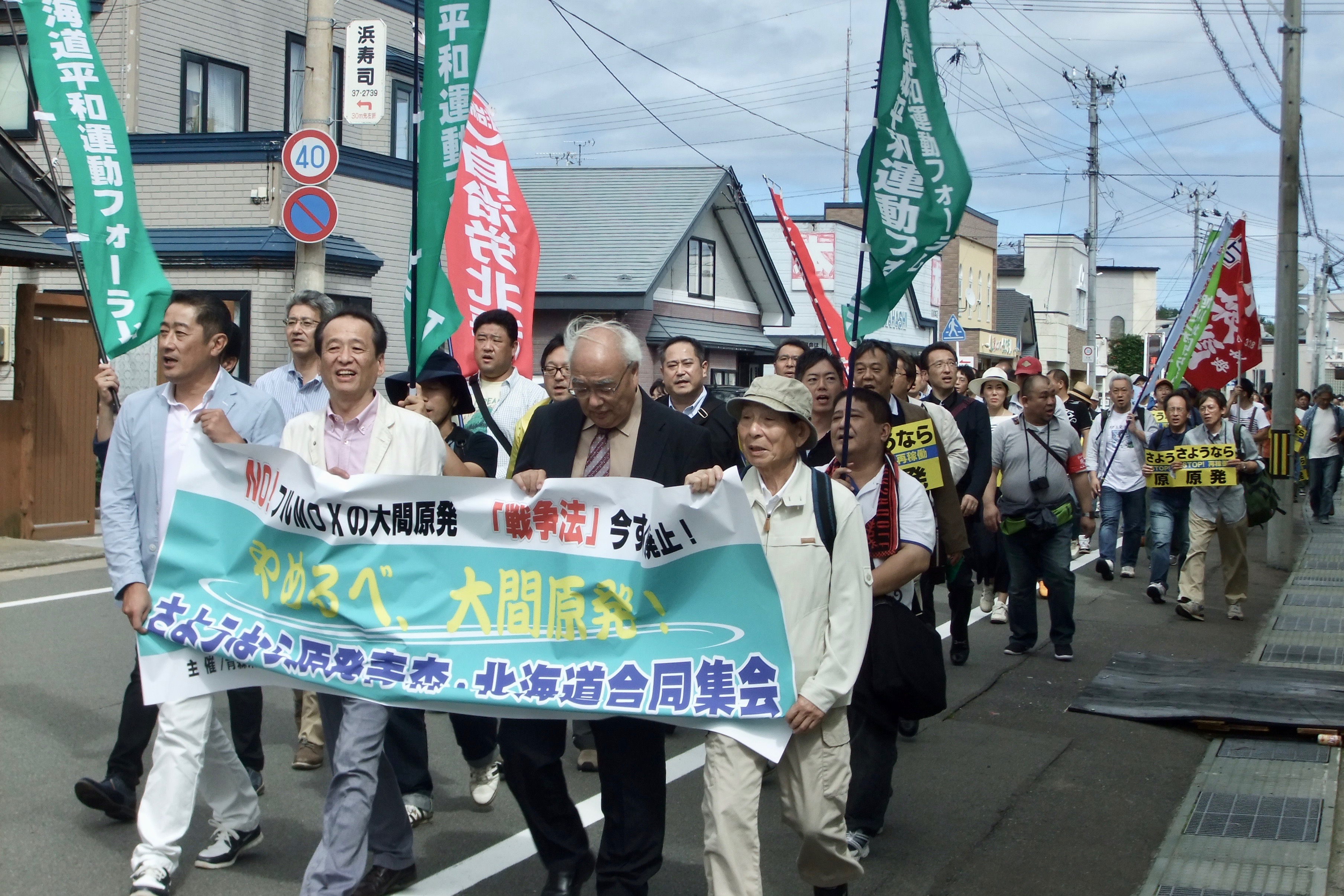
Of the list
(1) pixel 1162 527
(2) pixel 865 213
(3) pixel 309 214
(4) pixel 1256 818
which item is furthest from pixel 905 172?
(3) pixel 309 214

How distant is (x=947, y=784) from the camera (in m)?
6.02

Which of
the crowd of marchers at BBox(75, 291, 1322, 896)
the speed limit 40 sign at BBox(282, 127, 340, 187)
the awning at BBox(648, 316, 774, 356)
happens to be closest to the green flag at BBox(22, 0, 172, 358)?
the crowd of marchers at BBox(75, 291, 1322, 896)

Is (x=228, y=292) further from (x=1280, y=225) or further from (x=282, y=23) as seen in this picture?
(x=1280, y=225)

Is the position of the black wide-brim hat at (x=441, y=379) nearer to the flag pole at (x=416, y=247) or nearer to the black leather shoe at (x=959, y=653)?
the flag pole at (x=416, y=247)

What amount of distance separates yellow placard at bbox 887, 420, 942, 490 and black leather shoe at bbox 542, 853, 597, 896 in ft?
10.8

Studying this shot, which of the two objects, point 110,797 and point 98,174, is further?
point 98,174

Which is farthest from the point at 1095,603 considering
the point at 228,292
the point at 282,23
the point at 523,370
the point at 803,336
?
the point at 803,336

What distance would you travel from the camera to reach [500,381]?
6.67 metres

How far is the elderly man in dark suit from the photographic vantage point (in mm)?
4141

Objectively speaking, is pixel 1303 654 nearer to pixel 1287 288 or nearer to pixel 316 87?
pixel 1287 288

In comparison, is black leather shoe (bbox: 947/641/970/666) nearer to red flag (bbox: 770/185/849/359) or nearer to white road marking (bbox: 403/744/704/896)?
red flag (bbox: 770/185/849/359)

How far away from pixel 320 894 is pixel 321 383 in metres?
2.91

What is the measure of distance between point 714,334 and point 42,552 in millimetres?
19469

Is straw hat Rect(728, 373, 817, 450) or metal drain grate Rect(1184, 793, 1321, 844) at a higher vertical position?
straw hat Rect(728, 373, 817, 450)
